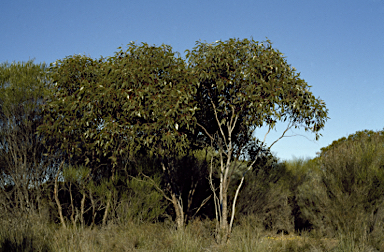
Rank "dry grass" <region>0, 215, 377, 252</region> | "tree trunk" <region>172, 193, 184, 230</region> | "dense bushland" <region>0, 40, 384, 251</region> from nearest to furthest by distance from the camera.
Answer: "dry grass" <region>0, 215, 377, 252</region>, "dense bushland" <region>0, 40, 384, 251</region>, "tree trunk" <region>172, 193, 184, 230</region>

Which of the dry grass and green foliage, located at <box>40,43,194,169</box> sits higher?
green foliage, located at <box>40,43,194,169</box>

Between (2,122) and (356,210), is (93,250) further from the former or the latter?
(356,210)

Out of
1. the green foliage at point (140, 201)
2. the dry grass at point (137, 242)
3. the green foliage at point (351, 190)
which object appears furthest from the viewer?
the green foliage at point (140, 201)

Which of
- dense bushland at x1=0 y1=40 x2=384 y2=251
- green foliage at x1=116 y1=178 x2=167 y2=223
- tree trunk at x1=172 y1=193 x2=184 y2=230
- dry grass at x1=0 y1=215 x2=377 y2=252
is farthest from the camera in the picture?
green foliage at x1=116 y1=178 x2=167 y2=223

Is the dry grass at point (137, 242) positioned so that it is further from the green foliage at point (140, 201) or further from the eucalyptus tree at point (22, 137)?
the eucalyptus tree at point (22, 137)

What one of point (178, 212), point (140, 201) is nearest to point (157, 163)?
point (140, 201)

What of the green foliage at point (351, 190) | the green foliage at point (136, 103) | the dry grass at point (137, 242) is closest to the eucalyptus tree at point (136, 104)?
the green foliage at point (136, 103)

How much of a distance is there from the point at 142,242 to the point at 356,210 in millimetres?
6134

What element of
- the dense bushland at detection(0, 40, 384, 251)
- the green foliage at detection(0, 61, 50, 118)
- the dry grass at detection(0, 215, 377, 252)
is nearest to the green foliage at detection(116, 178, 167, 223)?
the dense bushland at detection(0, 40, 384, 251)

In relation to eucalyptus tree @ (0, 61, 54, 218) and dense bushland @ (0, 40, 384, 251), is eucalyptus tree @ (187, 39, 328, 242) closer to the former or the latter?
dense bushland @ (0, 40, 384, 251)

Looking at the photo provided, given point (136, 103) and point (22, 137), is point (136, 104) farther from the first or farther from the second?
point (22, 137)

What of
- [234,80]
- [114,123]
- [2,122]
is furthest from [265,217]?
[2,122]

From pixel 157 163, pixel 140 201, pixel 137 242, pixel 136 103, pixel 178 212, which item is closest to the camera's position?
pixel 137 242

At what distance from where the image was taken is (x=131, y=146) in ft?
25.1
